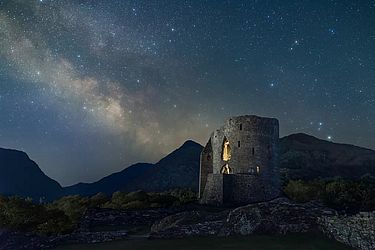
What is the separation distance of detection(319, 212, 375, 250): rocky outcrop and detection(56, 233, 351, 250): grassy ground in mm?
453

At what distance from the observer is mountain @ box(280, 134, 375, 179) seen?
306 ft

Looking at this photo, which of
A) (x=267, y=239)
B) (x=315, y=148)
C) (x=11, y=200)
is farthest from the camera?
(x=315, y=148)

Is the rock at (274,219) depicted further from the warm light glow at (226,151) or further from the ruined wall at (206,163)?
the ruined wall at (206,163)

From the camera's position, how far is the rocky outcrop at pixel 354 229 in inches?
656

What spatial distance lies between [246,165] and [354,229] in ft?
80.4

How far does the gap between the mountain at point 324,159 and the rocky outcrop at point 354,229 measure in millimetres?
65146

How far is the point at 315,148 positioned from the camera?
118750 mm

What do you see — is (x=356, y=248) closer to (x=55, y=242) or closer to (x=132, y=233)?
(x=132, y=233)

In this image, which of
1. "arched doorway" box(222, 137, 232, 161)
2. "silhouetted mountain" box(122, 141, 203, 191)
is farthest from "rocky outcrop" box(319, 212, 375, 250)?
"silhouetted mountain" box(122, 141, 203, 191)

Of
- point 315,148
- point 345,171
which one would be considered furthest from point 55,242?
point 315,148

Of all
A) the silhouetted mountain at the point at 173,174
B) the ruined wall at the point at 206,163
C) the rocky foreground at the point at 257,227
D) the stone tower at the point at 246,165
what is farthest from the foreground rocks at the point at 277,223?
the silhouetted mountain at the point at 173,174

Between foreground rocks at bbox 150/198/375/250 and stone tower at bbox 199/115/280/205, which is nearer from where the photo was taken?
foreground rocks at bbox 150/198/375/250

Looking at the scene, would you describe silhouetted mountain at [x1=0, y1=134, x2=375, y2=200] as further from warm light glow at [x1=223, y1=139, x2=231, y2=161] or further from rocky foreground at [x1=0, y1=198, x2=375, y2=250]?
rocky foreground at [x1=0, y1=198, x2=375, y2=250]

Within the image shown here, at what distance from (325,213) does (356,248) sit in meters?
4.30
